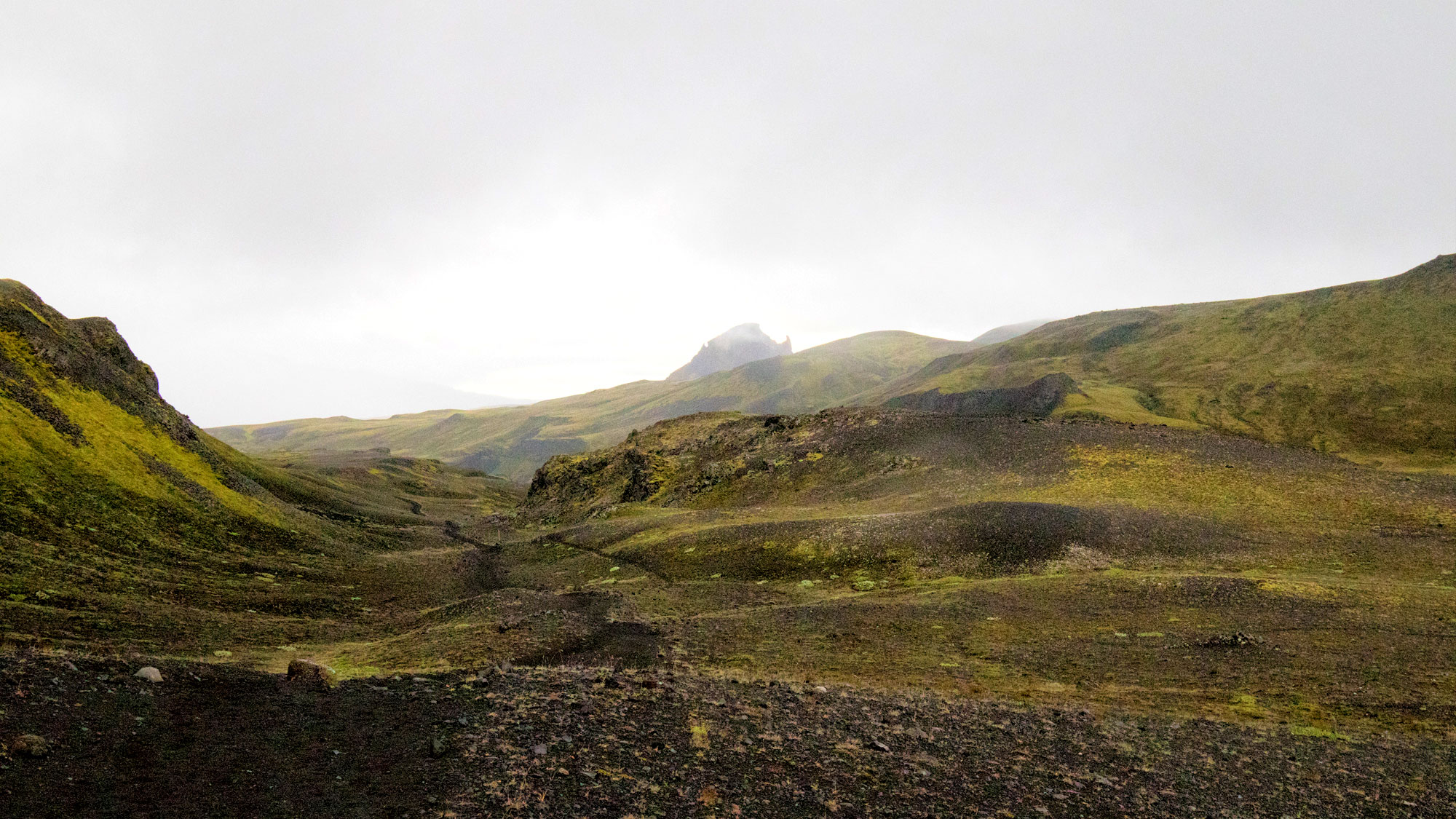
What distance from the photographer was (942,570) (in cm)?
3784

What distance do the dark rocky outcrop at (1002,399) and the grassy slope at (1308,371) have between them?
372 cm

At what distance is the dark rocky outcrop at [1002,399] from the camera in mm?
103125

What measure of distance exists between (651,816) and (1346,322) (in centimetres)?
14741

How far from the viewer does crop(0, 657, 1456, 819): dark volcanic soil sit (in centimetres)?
1053

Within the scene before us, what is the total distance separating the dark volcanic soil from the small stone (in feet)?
0.91

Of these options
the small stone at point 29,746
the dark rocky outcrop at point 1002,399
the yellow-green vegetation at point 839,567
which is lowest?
the yellow-green vegetation at point 839,567

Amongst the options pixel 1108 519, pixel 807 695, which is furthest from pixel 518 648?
pixel 1108 519

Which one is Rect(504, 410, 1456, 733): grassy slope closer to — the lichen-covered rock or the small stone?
the lichen-covered rock

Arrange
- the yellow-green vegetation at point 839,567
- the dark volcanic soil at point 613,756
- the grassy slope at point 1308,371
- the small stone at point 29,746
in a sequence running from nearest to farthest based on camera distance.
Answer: the small stone at point 29,746 → the dark volcanic soil at point 613,756 → the yellow-green vegetation at point 839,567 → the grassy slope at point 1308,371

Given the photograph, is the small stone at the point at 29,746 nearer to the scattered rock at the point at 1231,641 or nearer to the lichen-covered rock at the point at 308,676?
the lichen-covered rock at the point at 308,676

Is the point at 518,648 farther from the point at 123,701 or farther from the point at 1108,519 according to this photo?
the point at 1108,519

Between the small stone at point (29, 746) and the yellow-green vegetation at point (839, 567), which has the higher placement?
the small stone at point (29, 746)

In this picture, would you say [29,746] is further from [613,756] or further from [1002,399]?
[1002,399]

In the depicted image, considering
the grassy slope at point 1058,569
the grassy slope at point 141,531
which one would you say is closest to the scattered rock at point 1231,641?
the grassy slope at point 1058,569
